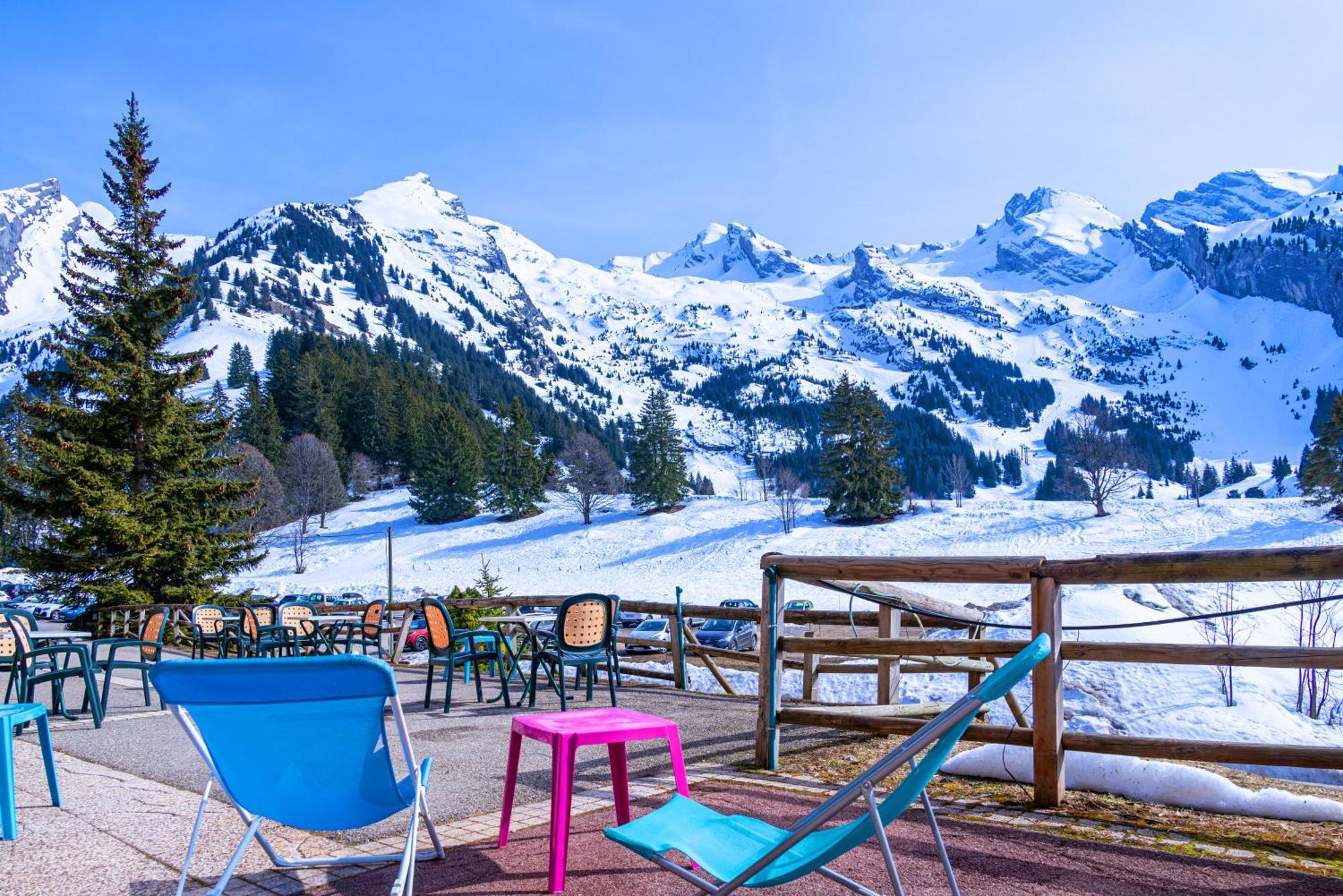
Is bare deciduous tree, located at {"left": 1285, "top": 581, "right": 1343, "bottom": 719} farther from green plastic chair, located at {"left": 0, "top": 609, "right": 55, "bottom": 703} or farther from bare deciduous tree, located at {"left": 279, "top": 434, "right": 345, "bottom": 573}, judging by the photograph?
bare deciduous tree, located at {"left": 279, "top": 434, "right": 345, "bottom": 573}

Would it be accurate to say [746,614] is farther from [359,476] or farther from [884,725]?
[359,476]

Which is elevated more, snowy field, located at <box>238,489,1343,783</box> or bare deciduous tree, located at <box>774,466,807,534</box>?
bare deciduous tree, located at <box>774,466,807,534</box>

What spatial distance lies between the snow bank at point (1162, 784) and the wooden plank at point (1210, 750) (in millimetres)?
318

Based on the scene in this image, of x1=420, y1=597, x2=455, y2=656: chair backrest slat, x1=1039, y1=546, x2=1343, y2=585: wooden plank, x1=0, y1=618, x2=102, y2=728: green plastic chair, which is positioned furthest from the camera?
x1=420, y1=597, x2=455, y2=656: chair backrest slat

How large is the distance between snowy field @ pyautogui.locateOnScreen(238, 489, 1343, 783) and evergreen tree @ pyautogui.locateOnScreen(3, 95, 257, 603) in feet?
47.1

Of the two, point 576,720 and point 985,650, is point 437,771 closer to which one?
point 576,720

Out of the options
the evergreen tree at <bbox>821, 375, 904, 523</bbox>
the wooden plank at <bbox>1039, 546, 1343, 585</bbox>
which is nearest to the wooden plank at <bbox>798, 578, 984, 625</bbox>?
the wooden plank at <bbox>1039, 546, 1343, 585</bbox>

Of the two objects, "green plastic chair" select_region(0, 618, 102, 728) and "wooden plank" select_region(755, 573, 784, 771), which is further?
"green plastic chair" select_region(0, 618, 102, 728)

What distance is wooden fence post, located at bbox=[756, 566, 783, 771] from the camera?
17.0ft

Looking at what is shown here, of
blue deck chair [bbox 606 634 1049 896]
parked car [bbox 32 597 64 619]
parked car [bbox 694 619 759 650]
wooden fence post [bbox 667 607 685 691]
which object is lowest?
parked car [bbox 32 597 64 619]

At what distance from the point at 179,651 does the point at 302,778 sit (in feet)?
46.1

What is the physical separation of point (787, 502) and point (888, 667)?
51247 millimetres

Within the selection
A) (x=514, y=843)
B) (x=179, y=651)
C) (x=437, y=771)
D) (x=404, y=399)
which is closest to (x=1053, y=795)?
(x=514, y=843)

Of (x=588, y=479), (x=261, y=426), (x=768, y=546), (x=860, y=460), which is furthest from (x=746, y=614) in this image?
(x=261, y=426)
